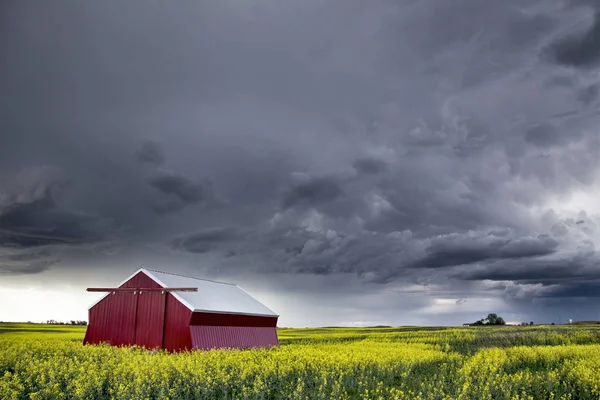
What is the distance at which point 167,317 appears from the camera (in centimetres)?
3631

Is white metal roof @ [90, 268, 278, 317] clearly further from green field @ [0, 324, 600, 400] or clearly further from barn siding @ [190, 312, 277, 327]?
green field @ [0, 324, 600, 400]

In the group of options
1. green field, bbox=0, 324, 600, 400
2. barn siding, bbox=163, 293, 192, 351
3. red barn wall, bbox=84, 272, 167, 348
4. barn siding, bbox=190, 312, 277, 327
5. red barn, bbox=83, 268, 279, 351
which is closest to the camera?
green field, bbox=0, 324, 600, 400

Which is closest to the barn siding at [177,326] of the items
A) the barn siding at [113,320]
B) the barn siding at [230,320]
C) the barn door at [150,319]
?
the barn door at [150,319]

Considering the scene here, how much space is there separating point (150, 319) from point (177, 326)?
8.49ft

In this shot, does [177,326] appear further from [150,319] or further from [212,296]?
[212,296]

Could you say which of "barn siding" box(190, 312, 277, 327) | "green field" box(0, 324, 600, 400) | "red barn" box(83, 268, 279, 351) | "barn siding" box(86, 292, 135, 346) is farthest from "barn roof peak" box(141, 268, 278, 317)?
"green field" box(0, 324, 600, 400)

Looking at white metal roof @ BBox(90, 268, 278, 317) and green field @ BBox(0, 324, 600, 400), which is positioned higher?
white metal roof @ BBox(90, 268, 278, 317)

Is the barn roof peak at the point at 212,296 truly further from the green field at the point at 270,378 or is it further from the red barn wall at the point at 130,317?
the green field at the point at 270,378

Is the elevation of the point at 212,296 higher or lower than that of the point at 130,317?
higher

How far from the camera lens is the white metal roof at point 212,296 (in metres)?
37.0

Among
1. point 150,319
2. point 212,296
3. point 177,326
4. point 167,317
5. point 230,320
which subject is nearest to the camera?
point 177,326

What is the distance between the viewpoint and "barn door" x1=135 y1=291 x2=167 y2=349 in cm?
3634

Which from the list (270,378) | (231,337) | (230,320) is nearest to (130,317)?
(230,320)

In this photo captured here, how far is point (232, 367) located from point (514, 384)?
45.0ft
